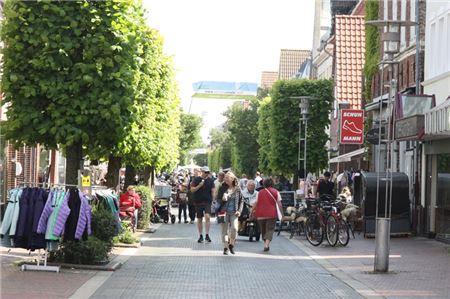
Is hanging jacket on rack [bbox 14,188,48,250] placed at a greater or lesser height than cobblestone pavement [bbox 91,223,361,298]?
greater

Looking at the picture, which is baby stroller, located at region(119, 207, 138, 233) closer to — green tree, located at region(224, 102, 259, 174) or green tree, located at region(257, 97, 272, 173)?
green tree, located at region(257, 97, 272, 173)

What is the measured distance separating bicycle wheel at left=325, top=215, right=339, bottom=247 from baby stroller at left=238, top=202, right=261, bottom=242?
229 centimetres

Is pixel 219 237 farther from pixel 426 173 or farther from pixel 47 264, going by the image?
pixel 47 264

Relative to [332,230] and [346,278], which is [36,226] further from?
[332,230]

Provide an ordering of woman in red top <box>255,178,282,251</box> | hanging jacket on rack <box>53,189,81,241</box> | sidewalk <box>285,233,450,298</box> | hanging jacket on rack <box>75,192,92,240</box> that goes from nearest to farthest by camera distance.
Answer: sidewalk <box>285,233,450,298</box> → hanging jacket on rack <box>53,189,81,241</box> → hanging jacket on rack <box>75,192,92,240</box> → woman in red top <box>255,178,282,251</box>

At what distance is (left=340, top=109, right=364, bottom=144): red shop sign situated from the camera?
36.5 meters

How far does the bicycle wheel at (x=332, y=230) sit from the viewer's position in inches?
884

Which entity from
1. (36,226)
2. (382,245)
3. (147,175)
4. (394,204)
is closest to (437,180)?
(394,204)

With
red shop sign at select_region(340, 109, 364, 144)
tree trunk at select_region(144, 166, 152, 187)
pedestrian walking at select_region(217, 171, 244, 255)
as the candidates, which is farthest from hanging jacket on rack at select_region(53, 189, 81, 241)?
red shop sign at select_region(340, 109, 364, 144)

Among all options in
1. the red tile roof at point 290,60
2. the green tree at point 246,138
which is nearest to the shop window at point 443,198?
the green tree at point 246,138

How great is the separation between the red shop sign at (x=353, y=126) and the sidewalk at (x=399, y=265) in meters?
11.1

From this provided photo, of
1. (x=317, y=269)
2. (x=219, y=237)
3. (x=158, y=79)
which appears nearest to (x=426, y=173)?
(x=219, y=237)

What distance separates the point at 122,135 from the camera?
16.2 m

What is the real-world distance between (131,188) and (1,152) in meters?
4.31
